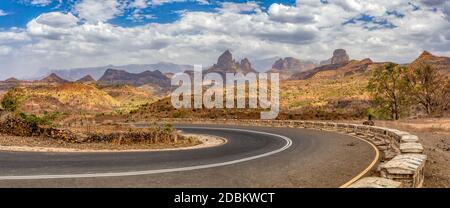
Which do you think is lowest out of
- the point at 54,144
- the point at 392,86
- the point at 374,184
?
the point at 54,144

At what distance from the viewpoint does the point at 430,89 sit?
5662cm

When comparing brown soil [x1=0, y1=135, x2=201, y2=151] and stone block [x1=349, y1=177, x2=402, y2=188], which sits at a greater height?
stone block [x1=349, y1=177, x2=402, y2=188]

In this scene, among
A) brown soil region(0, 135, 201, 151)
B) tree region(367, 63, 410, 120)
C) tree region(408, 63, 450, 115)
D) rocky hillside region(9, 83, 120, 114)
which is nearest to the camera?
brown soil region(0, 135, 201, 151)

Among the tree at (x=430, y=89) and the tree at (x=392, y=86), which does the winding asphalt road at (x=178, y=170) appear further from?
the tree at (x=430, y=89)

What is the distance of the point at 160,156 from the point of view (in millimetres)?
15180

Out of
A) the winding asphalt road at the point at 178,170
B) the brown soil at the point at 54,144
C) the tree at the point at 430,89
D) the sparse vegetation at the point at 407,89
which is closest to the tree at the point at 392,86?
the sparse vegetation at the point at 407,89

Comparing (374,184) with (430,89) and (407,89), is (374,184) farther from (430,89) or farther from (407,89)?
(430,89)

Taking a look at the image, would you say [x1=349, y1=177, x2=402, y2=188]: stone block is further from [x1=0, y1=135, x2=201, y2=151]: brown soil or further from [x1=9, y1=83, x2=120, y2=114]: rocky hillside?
[x1=9, y1=83, x2=120, y2=114]: rocky hillside

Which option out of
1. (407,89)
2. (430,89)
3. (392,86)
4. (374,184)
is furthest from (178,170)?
(430,89)

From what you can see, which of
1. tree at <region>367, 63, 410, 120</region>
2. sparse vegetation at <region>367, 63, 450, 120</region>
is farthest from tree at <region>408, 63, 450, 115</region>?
tree at <region>367, 63, 410, 120</region>

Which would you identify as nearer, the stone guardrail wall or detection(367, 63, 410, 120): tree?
the stone guardrail wall

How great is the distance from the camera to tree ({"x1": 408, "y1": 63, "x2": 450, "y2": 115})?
184 ft

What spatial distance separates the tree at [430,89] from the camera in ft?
184
